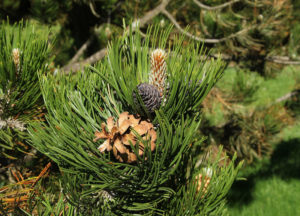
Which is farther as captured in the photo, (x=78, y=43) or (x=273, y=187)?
(x=273, y=187)

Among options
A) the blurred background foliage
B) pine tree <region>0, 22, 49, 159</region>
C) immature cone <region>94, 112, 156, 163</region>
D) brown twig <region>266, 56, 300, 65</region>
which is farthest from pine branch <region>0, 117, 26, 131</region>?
brown twig <region>266, 56, 300, 65</region>

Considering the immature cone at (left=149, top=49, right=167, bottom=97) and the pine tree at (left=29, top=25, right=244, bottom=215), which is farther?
the immature cone at (left=149, top=49, right=167, bottom=97)

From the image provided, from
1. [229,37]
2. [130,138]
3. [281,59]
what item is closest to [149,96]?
[130,138]

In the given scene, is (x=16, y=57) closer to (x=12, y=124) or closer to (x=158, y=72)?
(x=12, y=124)

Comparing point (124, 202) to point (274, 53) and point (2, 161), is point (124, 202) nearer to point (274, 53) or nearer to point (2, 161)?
point (2, 161)

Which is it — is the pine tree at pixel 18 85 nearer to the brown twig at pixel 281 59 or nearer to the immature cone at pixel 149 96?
the immature cone at pixel 149 96

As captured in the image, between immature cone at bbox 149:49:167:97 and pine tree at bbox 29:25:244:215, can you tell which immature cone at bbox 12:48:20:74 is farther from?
immature cone at bbox 149:49:167:97

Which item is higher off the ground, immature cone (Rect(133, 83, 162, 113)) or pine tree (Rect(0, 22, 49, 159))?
immature cone (Rect(133, 83, 162, 113))

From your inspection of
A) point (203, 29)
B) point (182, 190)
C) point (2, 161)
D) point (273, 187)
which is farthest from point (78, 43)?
point (273, 187)
